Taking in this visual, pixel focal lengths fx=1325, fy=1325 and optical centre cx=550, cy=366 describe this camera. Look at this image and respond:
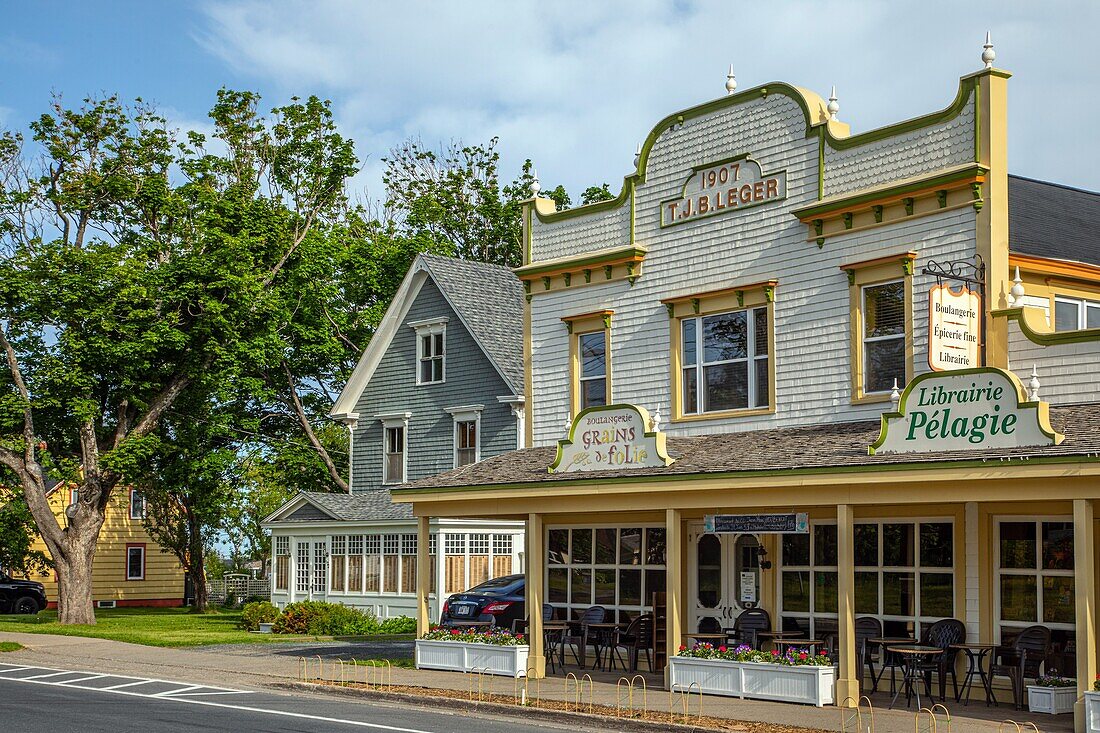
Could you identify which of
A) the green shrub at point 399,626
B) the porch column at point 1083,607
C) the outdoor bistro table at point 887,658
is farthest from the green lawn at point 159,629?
the porch column at point 1083,607

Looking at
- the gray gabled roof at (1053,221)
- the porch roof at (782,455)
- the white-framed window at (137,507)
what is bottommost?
the white-framed window at (137,507)

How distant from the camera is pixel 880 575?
18984 millimetres

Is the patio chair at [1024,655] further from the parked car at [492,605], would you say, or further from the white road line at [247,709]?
the parked car at [492,605]

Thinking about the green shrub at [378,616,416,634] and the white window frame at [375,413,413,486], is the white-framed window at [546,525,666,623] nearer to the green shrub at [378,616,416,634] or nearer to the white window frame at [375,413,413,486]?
the green shrub at [378,616,416,634]

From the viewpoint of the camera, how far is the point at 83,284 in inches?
1437

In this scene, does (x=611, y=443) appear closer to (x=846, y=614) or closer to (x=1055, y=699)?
(x=846, y=614)

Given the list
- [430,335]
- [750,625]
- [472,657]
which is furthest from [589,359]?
[430,335]

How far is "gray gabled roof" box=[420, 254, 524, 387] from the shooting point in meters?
34.4

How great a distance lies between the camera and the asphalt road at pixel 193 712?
14820 mm

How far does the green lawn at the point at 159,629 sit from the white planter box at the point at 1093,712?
19.9m

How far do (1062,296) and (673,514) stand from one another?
6.40 m

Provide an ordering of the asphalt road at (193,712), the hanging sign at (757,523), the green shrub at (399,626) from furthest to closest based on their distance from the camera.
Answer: the green shrub at (399,626), the hanging sign at (757,523), the asphalt road at (193,712)

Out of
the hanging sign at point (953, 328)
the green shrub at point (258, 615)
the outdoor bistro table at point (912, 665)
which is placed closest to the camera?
the hanging sign at point (953, 328)

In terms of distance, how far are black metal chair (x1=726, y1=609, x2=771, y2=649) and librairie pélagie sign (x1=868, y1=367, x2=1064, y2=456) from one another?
4.57 metres
